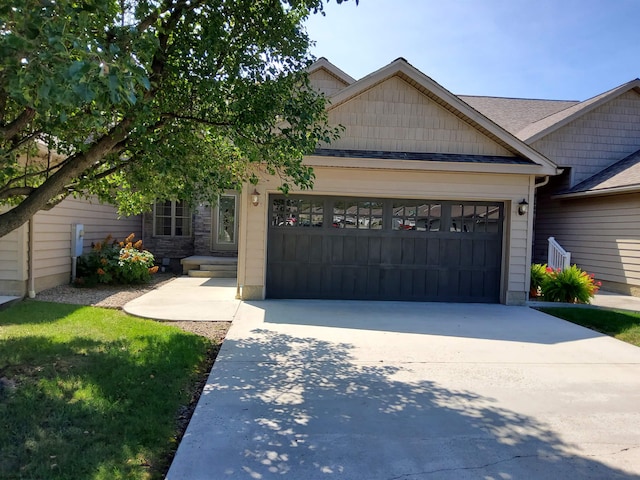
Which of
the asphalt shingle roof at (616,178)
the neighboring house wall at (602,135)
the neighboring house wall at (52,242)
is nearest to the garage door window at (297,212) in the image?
the neighboring house wall at (52,242)

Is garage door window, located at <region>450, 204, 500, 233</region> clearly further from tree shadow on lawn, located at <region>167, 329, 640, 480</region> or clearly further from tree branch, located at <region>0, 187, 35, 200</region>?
tree branch, located at <region>0, 187, 35, 200</region>

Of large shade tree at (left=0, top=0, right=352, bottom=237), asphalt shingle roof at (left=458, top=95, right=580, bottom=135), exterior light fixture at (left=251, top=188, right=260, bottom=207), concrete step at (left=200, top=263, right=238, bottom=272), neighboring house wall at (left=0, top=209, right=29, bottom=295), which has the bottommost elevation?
concrete step at (left=200, top=263, right=238, bottom=272)

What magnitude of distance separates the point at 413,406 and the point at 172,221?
481 inches

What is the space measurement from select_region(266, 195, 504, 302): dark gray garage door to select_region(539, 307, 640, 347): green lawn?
1.46 metres

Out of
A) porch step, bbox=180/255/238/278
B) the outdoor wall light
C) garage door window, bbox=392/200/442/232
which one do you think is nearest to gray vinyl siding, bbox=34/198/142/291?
porch step, bbox=180/255/238/278

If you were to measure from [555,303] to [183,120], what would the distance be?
8564 mm

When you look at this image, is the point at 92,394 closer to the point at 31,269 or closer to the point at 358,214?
the point at 31,269

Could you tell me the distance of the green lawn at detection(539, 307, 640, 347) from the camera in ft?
23.7

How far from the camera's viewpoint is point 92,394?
4.09m

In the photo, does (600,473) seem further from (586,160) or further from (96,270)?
(586,160)

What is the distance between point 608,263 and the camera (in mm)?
12250

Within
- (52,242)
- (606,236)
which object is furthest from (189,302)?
(606,236)

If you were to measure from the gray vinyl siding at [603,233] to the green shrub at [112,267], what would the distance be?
12088 millimetres

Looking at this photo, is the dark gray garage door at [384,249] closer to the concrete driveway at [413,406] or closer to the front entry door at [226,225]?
the concrete driveway at [413,406]
